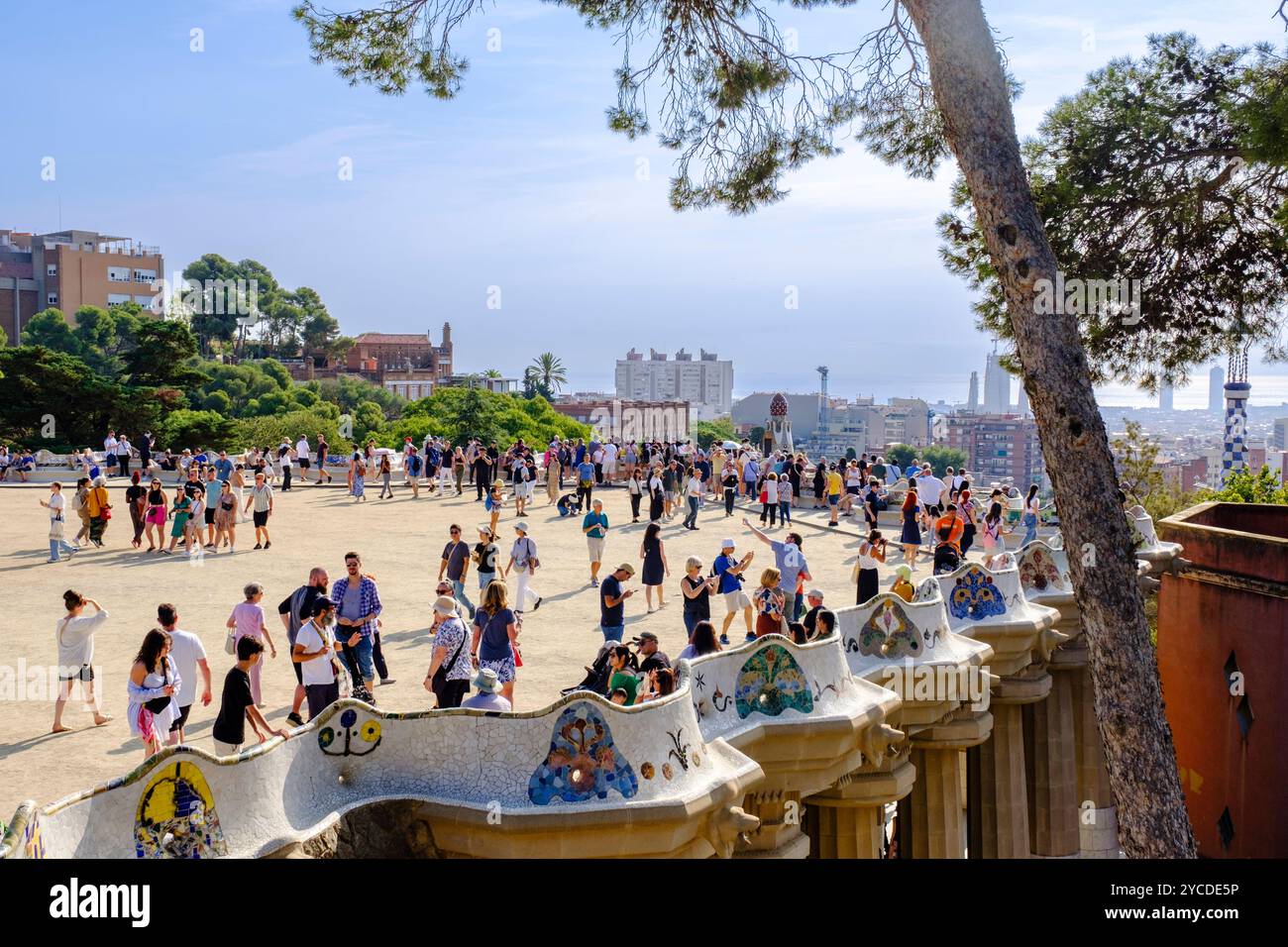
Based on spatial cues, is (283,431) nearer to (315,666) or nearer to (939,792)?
(939,792)

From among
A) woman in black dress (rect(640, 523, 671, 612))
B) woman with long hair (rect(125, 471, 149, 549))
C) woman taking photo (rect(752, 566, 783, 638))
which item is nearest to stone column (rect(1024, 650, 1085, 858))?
woman in black dress (rect(640, 523, 671, 612))

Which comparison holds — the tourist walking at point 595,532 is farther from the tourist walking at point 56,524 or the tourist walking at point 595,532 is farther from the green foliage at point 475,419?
the green foliage at point 475,419

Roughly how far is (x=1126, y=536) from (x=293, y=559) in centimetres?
1459

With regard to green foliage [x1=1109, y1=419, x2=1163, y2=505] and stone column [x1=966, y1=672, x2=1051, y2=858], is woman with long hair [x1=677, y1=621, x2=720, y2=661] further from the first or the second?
green foliage [x1=1109, y1=419, x2=1163, y2=505]

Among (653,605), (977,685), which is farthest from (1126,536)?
(653,605)

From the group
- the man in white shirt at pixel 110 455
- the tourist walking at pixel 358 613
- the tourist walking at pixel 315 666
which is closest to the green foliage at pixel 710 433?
the man in white shirt at pixel 110 455

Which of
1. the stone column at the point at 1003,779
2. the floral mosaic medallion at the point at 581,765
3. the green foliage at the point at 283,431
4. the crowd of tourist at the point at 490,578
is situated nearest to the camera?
the floral mosaic medallion at the point at 581,765

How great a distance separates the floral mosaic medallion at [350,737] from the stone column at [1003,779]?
12.5 metres

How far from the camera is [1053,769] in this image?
69.1 feet

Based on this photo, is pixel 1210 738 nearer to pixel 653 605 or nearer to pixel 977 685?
pixel 977 685

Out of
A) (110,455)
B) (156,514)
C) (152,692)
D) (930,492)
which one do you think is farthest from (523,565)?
(110,455)

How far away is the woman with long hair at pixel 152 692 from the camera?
31.4ft

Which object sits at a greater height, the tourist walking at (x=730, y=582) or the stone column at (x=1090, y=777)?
the tourist walking at (x=730, y=582)

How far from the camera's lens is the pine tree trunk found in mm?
9680
